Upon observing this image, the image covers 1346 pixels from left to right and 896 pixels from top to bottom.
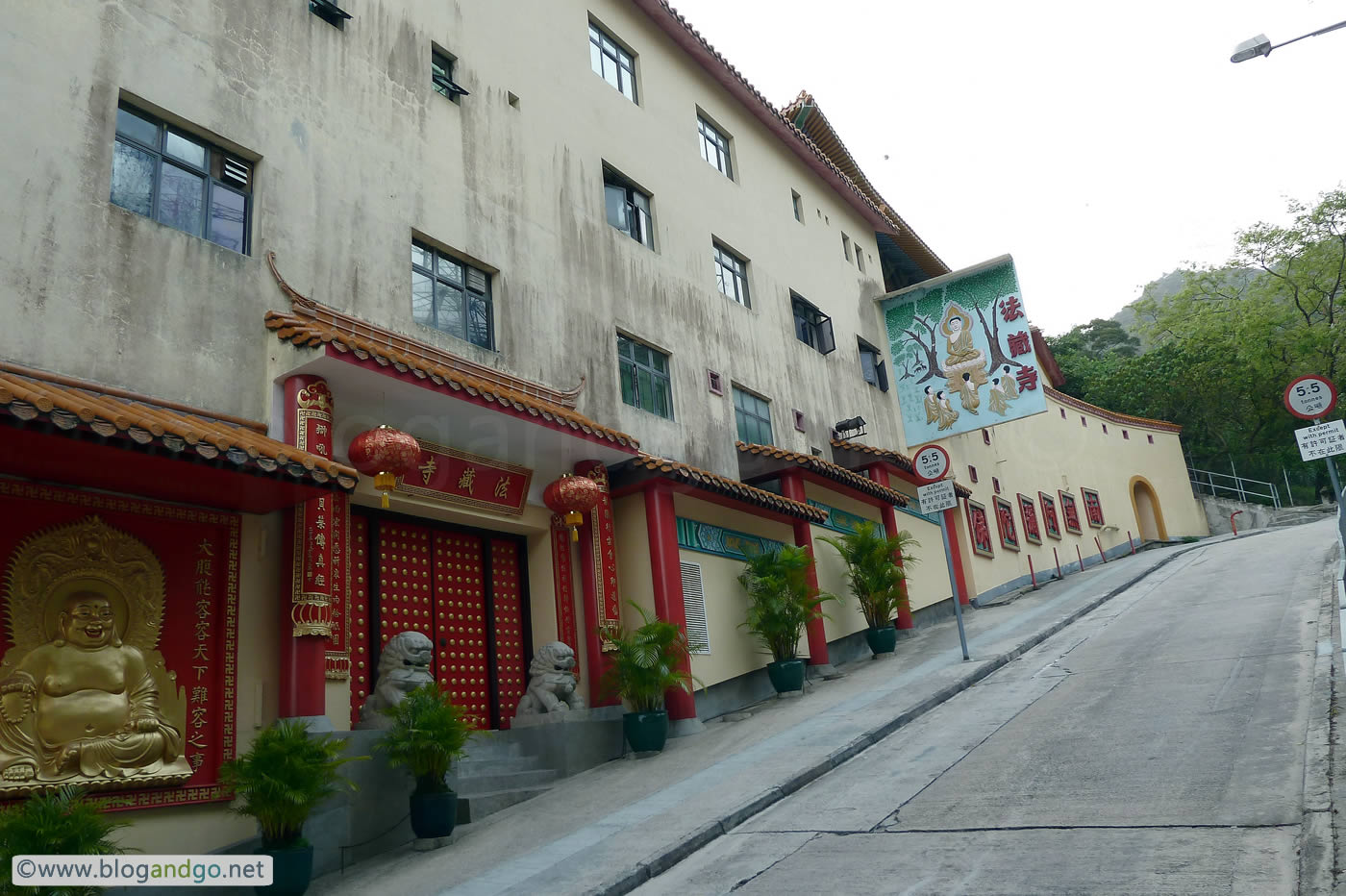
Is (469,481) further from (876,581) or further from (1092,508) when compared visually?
(1092,508)

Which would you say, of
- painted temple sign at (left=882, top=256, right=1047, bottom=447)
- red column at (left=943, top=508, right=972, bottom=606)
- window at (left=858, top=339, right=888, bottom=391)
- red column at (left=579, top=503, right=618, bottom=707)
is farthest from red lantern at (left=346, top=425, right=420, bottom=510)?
red column at (left=943, top=508, right=972, bottom=606)

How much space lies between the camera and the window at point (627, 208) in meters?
15.5

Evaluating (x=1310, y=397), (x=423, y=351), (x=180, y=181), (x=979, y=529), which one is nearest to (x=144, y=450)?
(x=180, y=181)

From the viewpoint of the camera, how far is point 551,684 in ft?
36.0

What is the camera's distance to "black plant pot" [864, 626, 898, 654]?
17.2 metres

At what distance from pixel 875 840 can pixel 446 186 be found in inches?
359

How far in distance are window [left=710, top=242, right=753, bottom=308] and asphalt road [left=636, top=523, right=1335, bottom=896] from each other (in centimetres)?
892

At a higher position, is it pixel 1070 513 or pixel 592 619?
pixel 1070 513

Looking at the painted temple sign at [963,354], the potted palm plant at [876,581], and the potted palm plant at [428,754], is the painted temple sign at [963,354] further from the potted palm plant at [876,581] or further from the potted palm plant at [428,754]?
the potted palm plant at [428,754]

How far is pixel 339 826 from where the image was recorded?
7.87 metres

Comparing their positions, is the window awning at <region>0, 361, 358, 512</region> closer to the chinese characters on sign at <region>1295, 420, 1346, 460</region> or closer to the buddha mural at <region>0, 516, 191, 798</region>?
the buddha mural at <region>0, 516, 191, 798</region>

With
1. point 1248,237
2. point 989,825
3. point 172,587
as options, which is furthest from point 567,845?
point 1248,237

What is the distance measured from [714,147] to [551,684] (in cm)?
1246

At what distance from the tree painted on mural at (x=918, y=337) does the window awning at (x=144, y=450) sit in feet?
56.4
